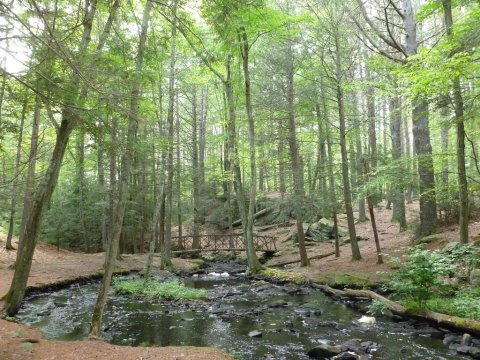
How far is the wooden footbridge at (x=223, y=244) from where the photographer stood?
1905 cm

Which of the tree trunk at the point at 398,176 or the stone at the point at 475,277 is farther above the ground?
the tree trunk at the point at 398,176

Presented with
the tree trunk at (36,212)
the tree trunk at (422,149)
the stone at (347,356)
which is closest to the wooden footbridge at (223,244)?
the tree trunk at (422,149)

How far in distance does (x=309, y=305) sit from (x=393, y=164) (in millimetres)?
5004

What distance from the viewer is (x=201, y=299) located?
34.1ft

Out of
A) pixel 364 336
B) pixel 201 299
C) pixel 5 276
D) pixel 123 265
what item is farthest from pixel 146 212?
pixel 364 336

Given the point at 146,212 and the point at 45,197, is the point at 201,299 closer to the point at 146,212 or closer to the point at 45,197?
the point at 45,197

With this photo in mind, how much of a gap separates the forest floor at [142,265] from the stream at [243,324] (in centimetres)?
95

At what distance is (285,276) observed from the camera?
42.8ft

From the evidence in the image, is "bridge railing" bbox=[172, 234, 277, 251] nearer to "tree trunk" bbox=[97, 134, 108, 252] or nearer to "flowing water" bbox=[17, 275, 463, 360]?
"tree trunk" bbox=[97, 134, 108, 252]

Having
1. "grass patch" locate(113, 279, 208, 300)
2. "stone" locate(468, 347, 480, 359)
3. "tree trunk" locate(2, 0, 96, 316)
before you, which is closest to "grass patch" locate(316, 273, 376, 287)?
"grass patch" locate(113, 279, 208, 300)

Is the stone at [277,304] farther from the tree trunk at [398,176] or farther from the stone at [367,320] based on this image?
the tree trunk at [398,176]

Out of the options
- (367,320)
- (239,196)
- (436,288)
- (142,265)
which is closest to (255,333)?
(367,320)

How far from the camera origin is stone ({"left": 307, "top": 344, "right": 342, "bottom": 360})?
575 centimetres

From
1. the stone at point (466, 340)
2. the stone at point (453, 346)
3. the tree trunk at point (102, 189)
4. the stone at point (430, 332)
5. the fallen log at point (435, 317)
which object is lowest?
the stone at point (430, 332)
